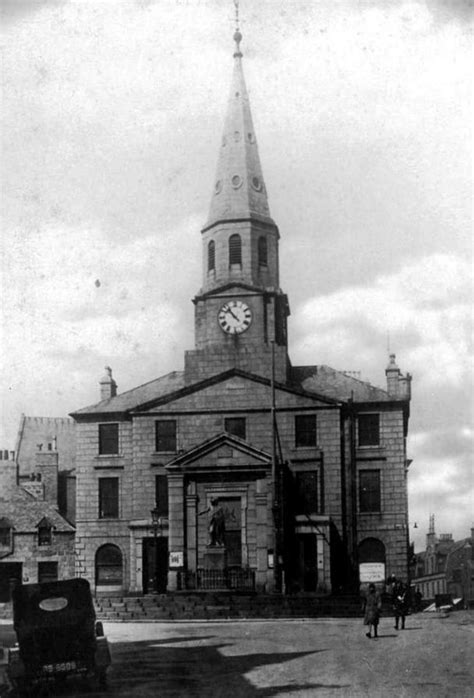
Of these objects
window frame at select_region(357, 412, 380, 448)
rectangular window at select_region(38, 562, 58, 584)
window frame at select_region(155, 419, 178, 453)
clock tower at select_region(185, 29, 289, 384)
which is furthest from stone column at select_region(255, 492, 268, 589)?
rectangular window at select_region(38, 562, 58, 584)

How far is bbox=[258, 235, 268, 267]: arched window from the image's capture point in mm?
48406

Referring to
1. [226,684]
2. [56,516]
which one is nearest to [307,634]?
[226,684]

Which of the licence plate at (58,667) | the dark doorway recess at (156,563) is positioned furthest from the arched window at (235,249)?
the licence plate at (58,667)

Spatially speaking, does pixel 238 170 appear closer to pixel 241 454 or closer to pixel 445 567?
pixel 241 454

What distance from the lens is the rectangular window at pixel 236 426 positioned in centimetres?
4584

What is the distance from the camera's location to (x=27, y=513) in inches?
2018

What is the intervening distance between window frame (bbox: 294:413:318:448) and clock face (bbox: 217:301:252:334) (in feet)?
17.3

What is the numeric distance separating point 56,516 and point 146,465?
7516mm

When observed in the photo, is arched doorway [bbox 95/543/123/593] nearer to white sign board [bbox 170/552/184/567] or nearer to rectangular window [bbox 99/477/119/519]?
rectangular window [bbox 99/477/119/519]

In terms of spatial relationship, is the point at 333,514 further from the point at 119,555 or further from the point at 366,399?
the point at 119,555

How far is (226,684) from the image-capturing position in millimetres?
16656

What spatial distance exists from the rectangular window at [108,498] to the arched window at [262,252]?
12.5 metres

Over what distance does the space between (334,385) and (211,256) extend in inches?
341

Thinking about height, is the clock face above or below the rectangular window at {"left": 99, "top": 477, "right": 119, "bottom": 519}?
above
